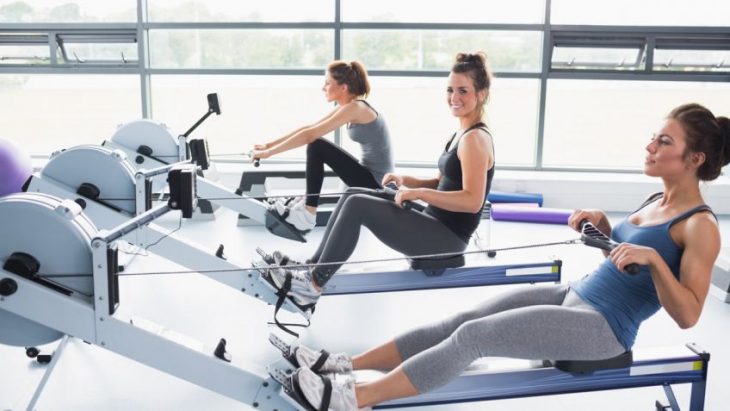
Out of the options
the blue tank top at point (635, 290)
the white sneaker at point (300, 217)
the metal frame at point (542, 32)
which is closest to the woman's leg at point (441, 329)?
the blue tank top at point (635, 290)

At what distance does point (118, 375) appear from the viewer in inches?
83.9

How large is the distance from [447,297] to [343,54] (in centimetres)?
252

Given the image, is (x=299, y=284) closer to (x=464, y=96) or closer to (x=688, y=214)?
(x=464, y=96)

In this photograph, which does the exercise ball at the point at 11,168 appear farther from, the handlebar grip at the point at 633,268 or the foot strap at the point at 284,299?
the handlebar grip at the point at 633,268

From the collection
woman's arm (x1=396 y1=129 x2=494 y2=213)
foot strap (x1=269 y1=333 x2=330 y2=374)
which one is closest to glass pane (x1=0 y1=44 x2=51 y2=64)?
woman's arm (x1=396 y1=129 x2=494 y2=213)

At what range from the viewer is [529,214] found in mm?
4309

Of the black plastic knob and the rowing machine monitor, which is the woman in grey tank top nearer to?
the rowing machine monitor

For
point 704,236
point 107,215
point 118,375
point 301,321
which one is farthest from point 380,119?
point 704,236

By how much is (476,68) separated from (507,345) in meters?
1.09

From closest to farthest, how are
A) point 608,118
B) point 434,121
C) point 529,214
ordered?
point 529,214
point 434,121
point 608,118

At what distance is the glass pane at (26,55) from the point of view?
5.06m

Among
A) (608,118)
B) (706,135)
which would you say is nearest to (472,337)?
(706,135)

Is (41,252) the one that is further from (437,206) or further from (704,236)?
(704,236)

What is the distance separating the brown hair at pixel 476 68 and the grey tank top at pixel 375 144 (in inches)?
37.1
